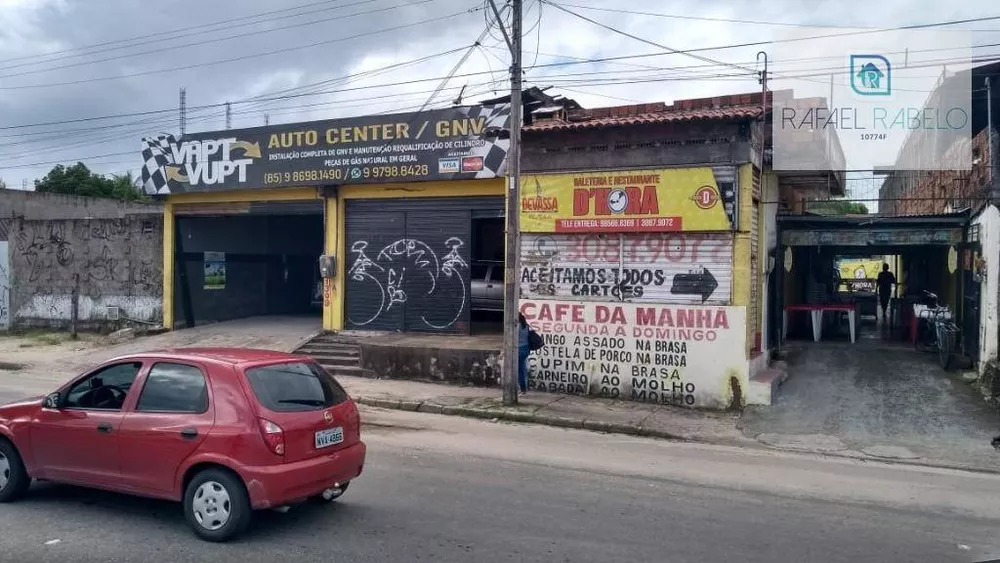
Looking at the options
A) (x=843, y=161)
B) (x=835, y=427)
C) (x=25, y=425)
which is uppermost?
(x=843, y=161)

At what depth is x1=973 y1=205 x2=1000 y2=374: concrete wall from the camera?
12.8m

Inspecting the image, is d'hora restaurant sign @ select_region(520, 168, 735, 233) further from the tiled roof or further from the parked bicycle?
the parked bicycle

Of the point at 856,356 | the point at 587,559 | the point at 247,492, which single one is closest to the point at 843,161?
the point at 856,356

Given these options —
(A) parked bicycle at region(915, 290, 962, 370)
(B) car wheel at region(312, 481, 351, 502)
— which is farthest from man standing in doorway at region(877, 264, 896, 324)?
(B) car wheel at region(312, 481, 351, 502)

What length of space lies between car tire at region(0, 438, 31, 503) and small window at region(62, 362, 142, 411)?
0.74 m

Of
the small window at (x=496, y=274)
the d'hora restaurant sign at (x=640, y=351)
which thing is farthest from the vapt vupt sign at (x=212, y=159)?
the d'hora restaurant sign at (x=640, y=351)

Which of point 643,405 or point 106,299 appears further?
point 106,299

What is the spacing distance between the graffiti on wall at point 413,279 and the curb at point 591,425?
4348 millimetres

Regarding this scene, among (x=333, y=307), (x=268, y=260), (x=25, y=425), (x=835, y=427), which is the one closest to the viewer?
(x=25, y=425)

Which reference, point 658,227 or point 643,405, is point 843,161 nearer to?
point 658,227

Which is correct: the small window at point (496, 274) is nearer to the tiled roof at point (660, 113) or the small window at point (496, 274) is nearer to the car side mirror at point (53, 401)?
the tiled roof at point (660, 113)

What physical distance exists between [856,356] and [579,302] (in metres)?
5.83

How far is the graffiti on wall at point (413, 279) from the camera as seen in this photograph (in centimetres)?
1811

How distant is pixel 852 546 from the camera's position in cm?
637
